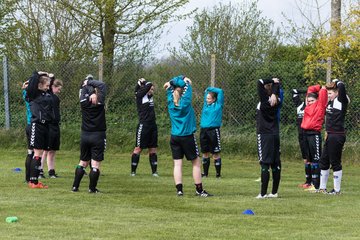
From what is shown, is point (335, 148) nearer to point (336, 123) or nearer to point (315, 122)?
point (336, 123)

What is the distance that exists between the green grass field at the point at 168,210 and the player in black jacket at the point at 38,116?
442 mm

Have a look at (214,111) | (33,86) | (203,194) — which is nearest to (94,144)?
(33,86)

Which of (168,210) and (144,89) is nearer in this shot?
(168,210)

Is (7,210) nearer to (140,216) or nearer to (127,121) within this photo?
(140,216)

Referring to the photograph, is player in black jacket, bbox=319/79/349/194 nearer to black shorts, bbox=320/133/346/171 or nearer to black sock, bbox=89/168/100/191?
black shorts, bbox=320/133/346/171

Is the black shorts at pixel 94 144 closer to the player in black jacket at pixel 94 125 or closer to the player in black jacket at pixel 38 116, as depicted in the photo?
the player in black jacket at pixel 94 125

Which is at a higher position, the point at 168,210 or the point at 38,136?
the point at 38,136

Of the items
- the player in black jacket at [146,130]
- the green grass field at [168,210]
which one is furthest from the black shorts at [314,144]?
the player in black jacket at [146,130]

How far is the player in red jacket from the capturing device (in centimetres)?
1398

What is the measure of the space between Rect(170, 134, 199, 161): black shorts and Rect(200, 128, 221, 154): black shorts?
352 centimetres

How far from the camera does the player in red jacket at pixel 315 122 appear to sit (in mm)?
13984

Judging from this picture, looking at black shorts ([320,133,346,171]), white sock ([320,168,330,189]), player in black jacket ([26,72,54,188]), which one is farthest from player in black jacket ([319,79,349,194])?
player in black jacket ([26,72,54,188])

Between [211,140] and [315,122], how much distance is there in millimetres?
2859

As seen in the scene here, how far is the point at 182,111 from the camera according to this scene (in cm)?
1263
